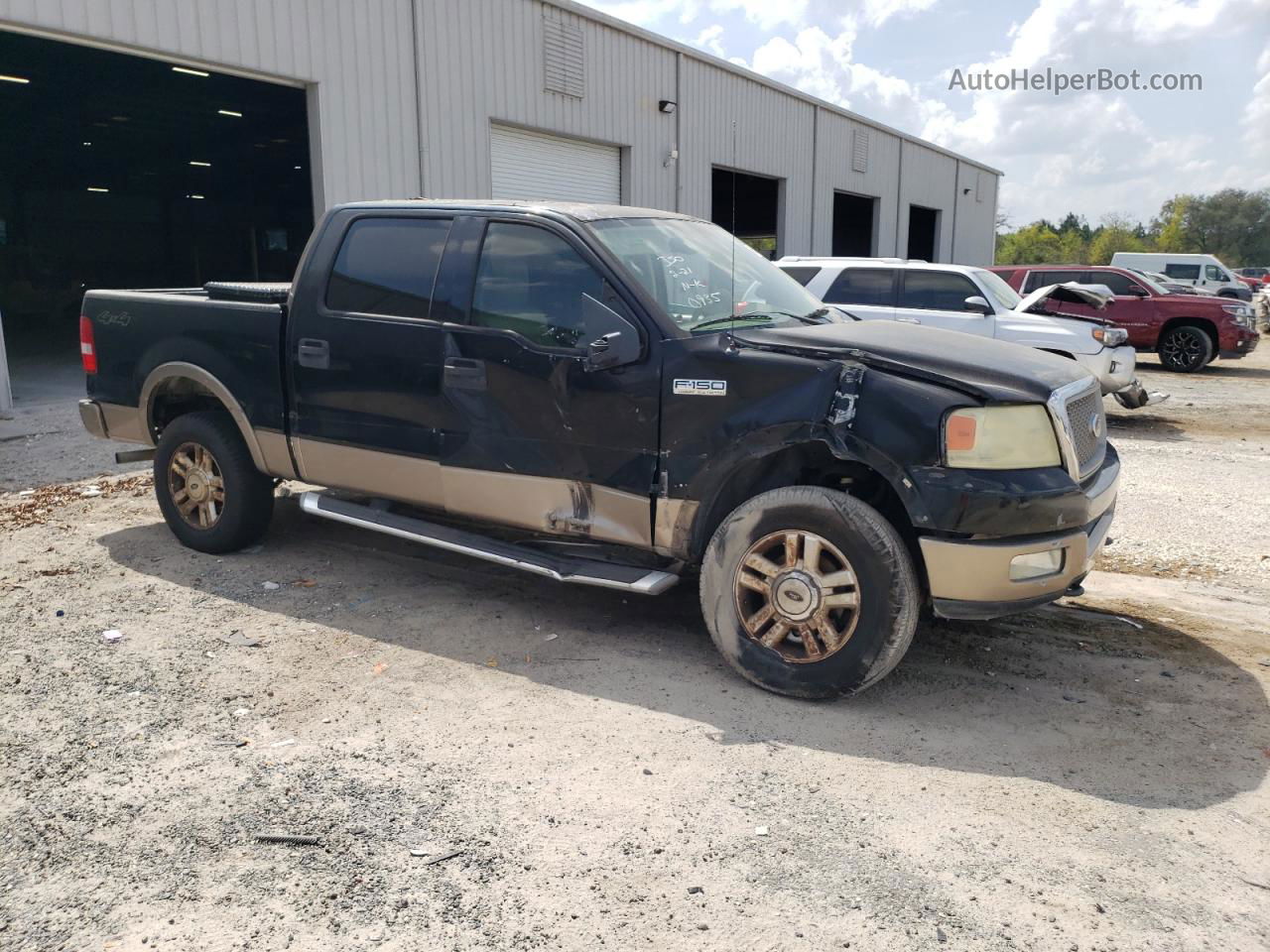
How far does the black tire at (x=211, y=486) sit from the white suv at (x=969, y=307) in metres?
6.98

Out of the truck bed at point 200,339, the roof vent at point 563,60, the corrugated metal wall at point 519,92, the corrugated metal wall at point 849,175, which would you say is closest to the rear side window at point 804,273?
the corrugated metal wall at point 519,92

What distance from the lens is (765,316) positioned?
4.77 metres

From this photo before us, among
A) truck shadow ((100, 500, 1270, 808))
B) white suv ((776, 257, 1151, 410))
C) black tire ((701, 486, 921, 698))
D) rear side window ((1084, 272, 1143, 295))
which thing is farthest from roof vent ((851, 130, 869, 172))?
black tire ((701, 486, 921, 698))

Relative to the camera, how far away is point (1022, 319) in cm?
1155

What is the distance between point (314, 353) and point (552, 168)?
11571 mm

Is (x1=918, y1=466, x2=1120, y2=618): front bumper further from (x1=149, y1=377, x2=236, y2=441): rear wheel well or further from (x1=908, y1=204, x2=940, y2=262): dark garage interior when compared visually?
(x1=908, y1=204, x2=940, y2=262): dark garage interior

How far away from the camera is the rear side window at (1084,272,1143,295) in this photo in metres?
17.7

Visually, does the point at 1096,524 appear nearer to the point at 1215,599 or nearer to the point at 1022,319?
the point at 1215,599

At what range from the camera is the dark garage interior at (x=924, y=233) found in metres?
33.9

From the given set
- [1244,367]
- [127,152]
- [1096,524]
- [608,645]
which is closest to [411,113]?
[608,645]

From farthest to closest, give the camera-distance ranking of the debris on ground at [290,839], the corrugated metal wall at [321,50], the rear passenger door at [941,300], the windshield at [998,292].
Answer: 1. the windshield at [998,292]
2. the rear passenger door at [941,300]
3. the corrugated metal wall at [321,50]
4. the debris on ground at [290,839]

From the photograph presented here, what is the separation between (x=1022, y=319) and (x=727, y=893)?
10.1 m

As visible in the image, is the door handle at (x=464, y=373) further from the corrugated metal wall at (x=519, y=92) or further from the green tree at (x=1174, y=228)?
the green tree at (x=1174, y=228)

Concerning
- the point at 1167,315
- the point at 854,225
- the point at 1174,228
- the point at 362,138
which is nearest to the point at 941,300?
the point at 362,138
